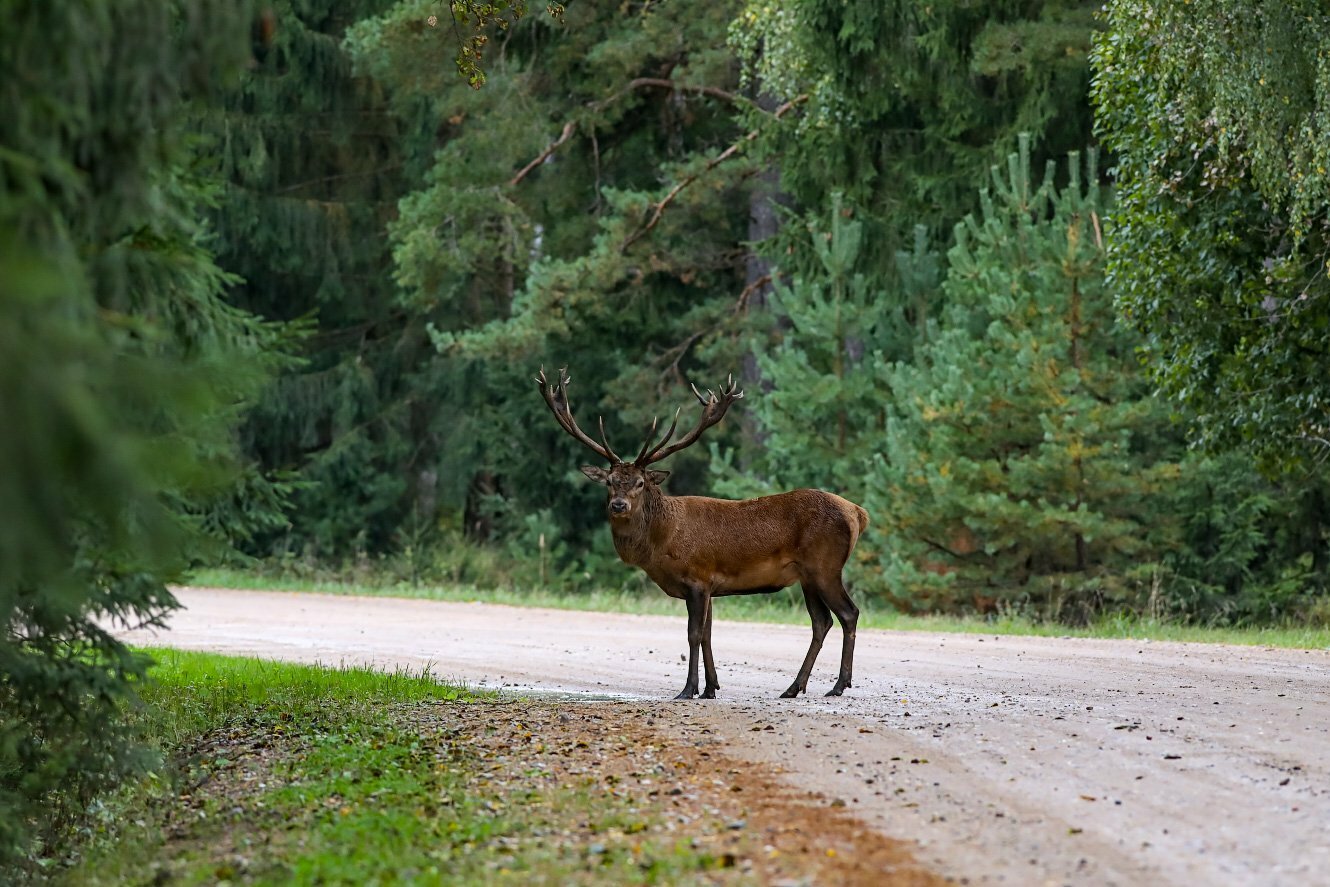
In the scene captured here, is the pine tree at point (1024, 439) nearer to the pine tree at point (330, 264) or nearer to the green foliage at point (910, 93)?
the green foliage at point (910, 93)

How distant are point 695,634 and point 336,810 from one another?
14.4 ft

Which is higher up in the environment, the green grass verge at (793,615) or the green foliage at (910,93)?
the green foliage at (910,93)

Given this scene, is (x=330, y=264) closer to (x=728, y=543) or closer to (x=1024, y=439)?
(x=1024, y=439)

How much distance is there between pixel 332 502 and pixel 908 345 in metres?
14.7

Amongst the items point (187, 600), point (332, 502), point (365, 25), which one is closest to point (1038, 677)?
point (187, 600)

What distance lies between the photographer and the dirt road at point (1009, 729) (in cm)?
666

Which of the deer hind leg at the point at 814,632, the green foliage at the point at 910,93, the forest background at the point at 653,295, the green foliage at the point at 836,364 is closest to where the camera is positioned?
the forest background at the point at 653,295

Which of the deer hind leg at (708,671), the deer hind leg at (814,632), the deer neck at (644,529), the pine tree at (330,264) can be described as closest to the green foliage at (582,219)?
the pine tree at (330,264)

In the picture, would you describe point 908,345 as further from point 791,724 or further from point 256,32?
point 256,32

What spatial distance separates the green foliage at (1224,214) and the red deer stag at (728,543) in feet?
15.5

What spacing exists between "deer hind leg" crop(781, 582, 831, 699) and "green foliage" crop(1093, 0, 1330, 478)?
4901 mm

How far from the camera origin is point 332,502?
3481cm

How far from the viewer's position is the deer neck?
1197 centimetres

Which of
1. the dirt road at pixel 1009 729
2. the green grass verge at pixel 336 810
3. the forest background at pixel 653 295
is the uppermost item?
the forest background at pixel 653 295
